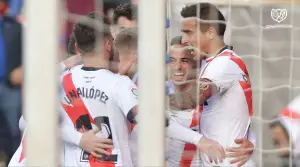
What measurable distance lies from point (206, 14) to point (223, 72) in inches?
9.7

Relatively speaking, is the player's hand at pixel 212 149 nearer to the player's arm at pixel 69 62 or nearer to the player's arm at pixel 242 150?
the player's arm at pixel 242 150

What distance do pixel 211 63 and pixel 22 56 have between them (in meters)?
0.77

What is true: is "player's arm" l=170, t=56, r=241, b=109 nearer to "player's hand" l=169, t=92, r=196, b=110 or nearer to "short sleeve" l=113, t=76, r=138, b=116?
"player's hand" l=169, t=92, r=196, b=110

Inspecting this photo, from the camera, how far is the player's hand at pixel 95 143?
2941 mm

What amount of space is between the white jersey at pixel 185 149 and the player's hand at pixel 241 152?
137 mm

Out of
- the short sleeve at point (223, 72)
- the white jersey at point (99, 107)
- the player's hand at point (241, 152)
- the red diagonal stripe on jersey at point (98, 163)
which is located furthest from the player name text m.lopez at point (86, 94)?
the player's hand at point (241, 152)

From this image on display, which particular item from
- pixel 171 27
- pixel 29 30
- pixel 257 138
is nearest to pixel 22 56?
pixel 29 30

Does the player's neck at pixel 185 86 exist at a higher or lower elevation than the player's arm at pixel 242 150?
higher

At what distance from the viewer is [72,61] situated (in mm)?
2939

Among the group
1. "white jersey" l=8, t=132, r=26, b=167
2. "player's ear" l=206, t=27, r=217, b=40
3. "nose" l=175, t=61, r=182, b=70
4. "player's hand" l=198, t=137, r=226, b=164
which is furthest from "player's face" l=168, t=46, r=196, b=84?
"white jersey" l=8, t=132, r=26, b=167

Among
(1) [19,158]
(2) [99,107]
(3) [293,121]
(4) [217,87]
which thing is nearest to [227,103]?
(4) [217,87]

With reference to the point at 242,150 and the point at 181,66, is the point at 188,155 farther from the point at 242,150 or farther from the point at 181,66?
the point at 181,66

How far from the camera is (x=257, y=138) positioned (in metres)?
3.01

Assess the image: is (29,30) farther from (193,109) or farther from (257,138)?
(257,138)
